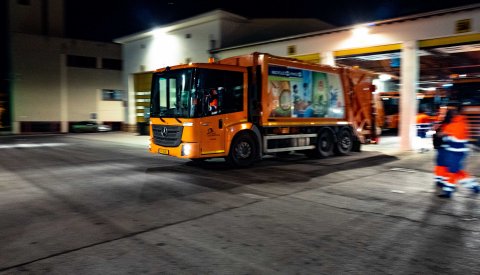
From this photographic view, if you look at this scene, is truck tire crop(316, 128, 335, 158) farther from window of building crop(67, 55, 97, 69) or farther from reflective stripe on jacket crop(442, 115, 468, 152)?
window of building crop(67, 55, 97, 69)

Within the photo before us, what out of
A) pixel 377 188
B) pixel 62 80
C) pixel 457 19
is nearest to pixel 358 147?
pixel 457 19

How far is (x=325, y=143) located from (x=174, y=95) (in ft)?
19.6

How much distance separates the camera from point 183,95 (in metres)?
10.1

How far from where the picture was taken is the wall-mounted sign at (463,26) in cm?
1374

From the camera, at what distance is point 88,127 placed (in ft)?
104

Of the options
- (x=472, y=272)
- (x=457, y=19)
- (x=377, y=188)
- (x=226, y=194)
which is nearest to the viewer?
(x=472, y=272)

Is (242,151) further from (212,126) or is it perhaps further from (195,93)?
(195,93)

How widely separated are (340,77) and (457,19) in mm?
4719

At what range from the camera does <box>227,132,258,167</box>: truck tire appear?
1077cm

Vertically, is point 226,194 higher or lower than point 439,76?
lower

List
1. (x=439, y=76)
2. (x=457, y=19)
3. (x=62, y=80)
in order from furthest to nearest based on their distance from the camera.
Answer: (x=62, y=80), (x=439, y=76), (x=457, y=19)

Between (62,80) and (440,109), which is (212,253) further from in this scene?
(62,80)

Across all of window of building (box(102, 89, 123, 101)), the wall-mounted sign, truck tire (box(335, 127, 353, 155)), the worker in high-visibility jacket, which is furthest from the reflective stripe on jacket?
window of building (box(102, 89, 123, 101))

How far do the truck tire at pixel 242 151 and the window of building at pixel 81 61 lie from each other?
2543 centimetres
